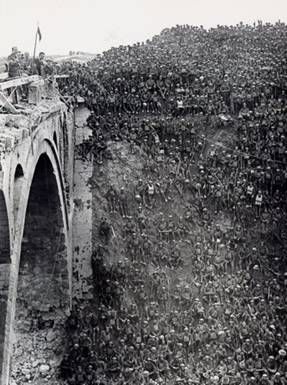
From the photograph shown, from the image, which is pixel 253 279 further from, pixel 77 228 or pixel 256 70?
pixel 256 70

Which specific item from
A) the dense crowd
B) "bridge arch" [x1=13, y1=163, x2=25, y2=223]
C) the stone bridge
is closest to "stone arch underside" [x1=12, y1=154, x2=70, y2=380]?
the stone bridge

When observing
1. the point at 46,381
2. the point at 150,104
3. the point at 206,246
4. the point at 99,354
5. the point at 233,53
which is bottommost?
the point at 46,381

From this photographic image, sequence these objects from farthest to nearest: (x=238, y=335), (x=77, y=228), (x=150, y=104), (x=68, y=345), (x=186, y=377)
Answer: (x=150, y=104)
(x=77, y=228)
(x=68, y=345)
(x=238, y=335)
(x=186, y=377)

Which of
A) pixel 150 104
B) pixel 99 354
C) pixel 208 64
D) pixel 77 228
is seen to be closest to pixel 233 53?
pixel 208 64

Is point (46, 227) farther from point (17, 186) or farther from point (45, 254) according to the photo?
point (17, 186)

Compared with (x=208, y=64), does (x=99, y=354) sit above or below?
below

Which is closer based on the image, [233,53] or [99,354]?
[99,354]

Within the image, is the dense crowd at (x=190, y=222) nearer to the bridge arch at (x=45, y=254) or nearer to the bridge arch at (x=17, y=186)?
the bridge arch at (x=45, y=254)

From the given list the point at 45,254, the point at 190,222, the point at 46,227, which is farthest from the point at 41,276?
the point at 190,222
